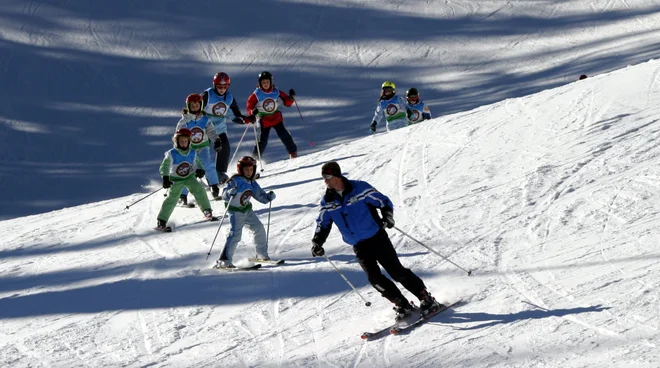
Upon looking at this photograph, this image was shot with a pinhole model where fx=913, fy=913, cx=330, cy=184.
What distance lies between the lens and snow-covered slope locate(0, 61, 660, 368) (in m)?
7.12

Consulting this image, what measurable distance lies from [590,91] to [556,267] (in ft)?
21.7

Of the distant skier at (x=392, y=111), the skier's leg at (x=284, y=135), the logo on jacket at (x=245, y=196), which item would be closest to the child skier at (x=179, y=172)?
the logo on jacket at (x=245, y=196)

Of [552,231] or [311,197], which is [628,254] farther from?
[311,197]

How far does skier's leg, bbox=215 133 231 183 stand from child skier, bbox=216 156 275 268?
3507 millimetres

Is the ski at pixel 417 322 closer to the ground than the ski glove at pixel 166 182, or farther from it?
closer to the ground

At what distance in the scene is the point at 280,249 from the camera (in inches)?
412

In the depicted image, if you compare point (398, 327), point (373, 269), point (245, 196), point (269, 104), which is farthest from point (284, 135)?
point (398, 327)

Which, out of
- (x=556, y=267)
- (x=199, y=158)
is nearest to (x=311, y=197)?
(x=199, y=158)

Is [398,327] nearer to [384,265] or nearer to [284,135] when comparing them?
[384,265]

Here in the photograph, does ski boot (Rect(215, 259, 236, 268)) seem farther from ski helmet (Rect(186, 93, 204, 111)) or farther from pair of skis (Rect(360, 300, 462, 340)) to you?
ski helmet (Rect(186, 93, 204, 111))

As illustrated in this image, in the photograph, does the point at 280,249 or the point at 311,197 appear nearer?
the point at 280,249

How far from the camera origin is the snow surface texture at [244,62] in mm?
20547

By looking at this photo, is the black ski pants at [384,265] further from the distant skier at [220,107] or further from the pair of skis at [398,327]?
the distant skier at [220,107]

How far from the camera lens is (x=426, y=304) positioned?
25.0ft
